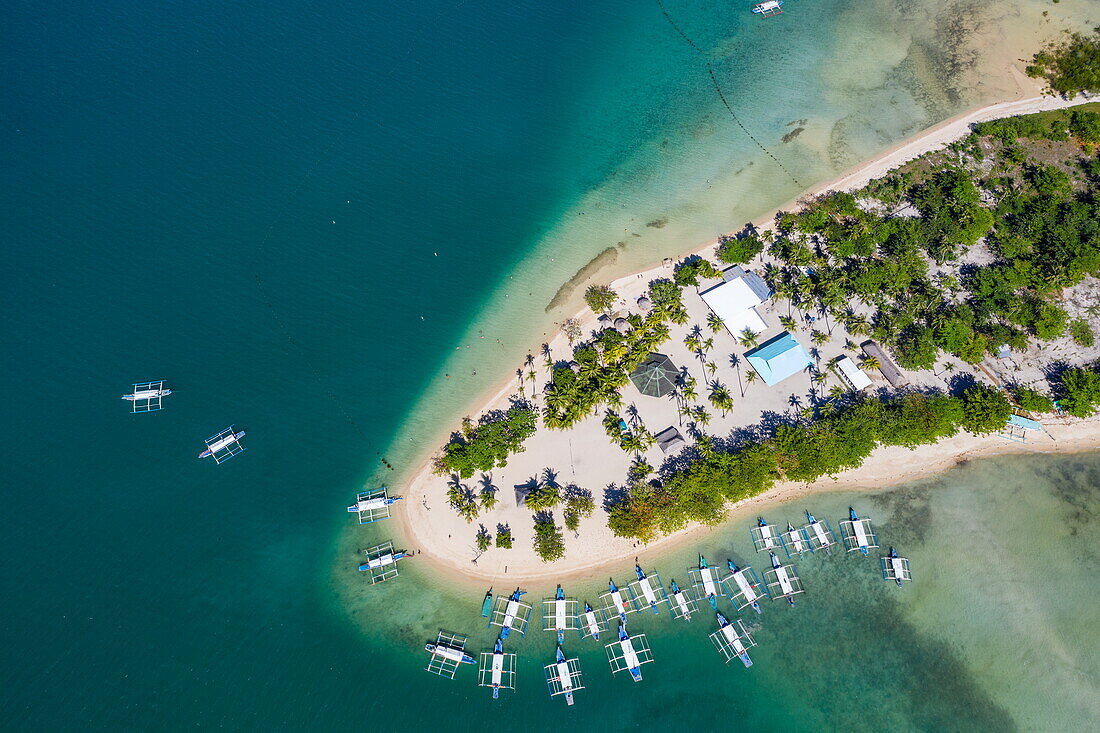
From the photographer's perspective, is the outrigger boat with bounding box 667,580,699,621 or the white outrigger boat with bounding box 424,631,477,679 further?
the outrigger boat with bounding box 667,580,699,621

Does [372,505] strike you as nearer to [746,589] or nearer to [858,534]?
[746,589]

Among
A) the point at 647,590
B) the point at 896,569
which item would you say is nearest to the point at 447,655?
the point at 647,590

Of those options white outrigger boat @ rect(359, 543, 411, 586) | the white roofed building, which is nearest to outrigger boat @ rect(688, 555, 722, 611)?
the white roofed building

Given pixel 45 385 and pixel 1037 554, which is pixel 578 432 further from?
pixel 45 385

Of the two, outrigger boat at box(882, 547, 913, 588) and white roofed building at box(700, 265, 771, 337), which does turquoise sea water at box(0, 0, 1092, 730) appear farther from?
white roofed building at box(700, 265, 771, 337)

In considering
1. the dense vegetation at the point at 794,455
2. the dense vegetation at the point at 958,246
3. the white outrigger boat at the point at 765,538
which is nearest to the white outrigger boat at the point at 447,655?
the dense vegetation at the point at 794,455

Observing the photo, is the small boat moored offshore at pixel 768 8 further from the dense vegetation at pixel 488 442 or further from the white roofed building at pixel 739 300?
the dense vegetation at pixel 488 442
